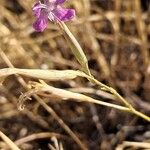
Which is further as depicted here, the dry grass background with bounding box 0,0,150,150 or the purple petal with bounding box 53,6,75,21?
the dry grass background with bounding box 0,0,150,150

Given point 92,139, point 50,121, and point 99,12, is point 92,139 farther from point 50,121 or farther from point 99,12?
point 99,12

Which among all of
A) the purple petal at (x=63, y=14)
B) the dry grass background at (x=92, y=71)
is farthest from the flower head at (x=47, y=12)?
the dry grass background at (x=92, y=71)

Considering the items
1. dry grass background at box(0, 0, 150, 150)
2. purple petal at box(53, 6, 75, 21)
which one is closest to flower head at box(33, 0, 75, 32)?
purple petal at box(53, 6, 75, 21)

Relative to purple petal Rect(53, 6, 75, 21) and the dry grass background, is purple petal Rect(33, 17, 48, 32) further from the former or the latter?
the dry grass background

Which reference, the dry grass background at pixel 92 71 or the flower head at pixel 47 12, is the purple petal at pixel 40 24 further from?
the dry grass background at pixel 92 71

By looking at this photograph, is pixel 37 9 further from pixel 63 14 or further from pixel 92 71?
pixel 92 71

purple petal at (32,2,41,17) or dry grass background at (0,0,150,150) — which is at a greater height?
dry grass background at (0,0,150,150)
